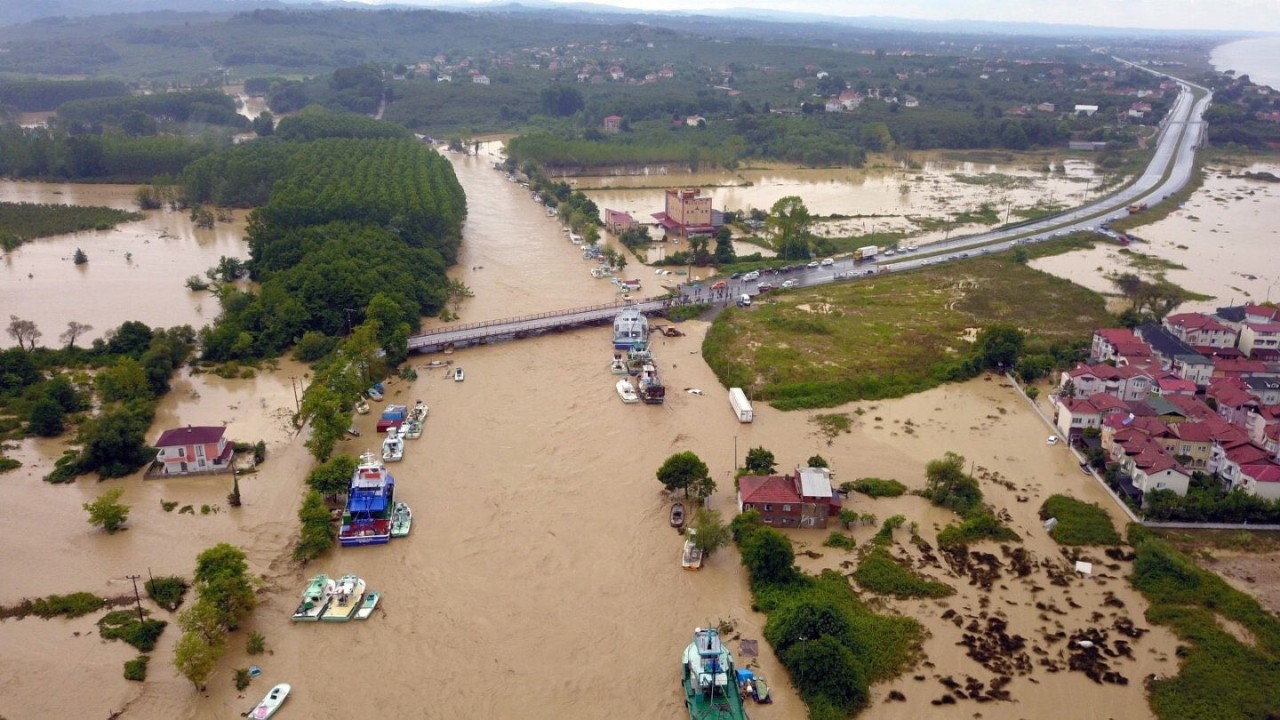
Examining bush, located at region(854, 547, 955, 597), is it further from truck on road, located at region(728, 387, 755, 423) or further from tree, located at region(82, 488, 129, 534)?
tree, located at region(82, 488, 129, 534)

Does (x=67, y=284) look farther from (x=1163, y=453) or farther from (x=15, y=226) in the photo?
(x=1163, y=453)

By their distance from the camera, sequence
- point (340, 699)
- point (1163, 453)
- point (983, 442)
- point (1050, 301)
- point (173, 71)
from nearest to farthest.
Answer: point (340, 699)
point (1163, 453)
point (983, 442)
point (1050, 301)
point (173, 71)

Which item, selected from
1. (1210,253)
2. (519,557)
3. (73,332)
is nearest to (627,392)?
(519,557)

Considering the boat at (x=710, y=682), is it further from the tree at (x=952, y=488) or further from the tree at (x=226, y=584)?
the tree at (x=226, y=584)

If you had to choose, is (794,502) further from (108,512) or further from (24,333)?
(24,333)

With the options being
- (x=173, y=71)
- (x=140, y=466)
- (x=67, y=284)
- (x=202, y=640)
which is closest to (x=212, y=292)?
(x=67, y=284)

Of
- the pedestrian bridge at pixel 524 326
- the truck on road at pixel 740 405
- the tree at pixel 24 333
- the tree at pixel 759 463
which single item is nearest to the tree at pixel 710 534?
the tree at pixel 759 463
